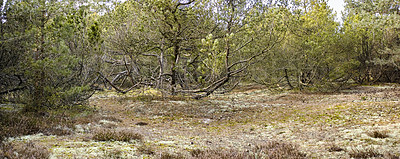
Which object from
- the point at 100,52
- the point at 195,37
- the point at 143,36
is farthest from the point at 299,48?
the point at 100,52

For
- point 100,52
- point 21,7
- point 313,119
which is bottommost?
point 313,119

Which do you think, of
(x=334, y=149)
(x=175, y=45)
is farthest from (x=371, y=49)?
(x=334, y=149)

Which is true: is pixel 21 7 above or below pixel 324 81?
above

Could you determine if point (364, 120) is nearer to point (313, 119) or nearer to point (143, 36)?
point (313, 119)

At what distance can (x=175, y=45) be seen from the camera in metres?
17.0

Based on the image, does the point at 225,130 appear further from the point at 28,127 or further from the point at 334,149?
the point at 28,127

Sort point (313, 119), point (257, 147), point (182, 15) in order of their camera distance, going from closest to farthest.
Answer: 1. point (257, 147)
2. point (313, 119)
3. point (182, 15)

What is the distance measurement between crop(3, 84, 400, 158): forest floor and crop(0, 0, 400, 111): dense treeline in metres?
1.65

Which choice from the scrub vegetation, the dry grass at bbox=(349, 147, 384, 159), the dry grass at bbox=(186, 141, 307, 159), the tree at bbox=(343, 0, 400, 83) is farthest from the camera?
the tree at bbox=(343, 0, 400, 83)

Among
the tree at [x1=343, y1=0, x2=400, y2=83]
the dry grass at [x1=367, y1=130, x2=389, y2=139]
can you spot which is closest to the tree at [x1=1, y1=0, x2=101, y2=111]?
the dry grass at [x1=367, y1=130, x2=389, y2=139]

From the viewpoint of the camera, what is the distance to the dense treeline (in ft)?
29.8

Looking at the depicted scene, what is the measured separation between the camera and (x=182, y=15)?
15852mm

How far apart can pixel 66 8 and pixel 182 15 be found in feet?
21.8

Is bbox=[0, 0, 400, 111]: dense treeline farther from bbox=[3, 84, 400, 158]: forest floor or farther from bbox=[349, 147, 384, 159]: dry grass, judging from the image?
bbox=[349, 147, 384, 159]: dry grass
